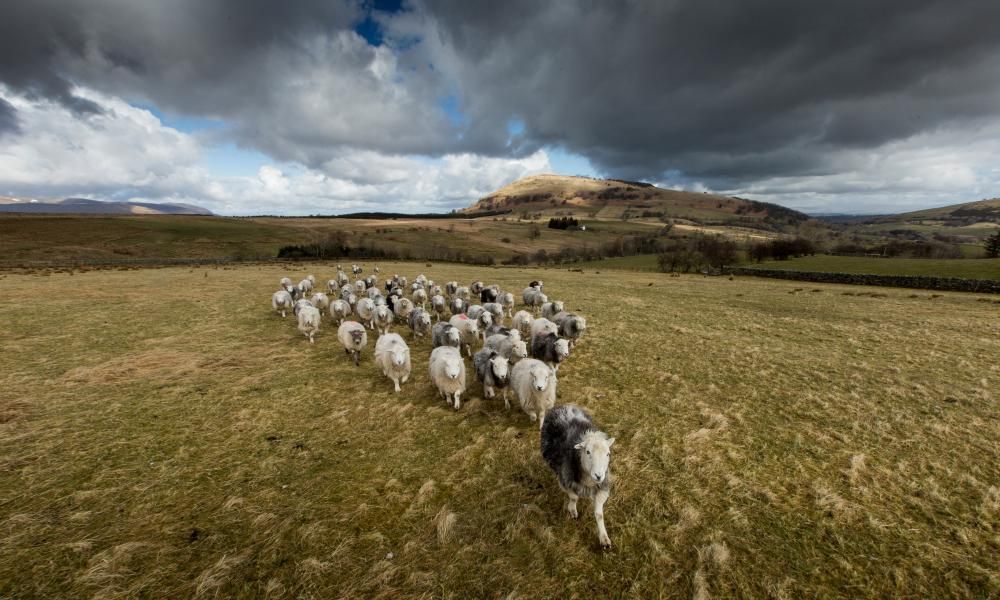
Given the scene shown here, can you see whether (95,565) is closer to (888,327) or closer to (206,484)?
(206,484)

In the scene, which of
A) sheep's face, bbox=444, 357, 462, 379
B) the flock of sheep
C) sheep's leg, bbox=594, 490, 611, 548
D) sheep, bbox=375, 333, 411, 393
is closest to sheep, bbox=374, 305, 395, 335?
the flock of sheep

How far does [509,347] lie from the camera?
11953mm

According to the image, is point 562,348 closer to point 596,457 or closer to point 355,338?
point 596,457

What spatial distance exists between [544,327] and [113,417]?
1253cm

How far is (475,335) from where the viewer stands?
14.4 m

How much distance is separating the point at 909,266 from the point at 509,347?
211 ft

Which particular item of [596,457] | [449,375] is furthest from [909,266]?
[596,457]

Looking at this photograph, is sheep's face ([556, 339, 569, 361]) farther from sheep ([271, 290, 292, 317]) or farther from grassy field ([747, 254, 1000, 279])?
grassy field ([747, 254, 1000, 279])

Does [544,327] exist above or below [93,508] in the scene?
above

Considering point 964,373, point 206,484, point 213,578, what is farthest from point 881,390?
point 206,484

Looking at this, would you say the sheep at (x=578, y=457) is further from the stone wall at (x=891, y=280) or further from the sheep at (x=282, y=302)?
the stone wall at (x=891, y=280)

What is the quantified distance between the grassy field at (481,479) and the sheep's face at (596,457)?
1193 millimetres

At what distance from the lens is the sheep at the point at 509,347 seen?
11.8 m

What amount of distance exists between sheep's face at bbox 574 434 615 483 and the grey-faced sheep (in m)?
6.18
